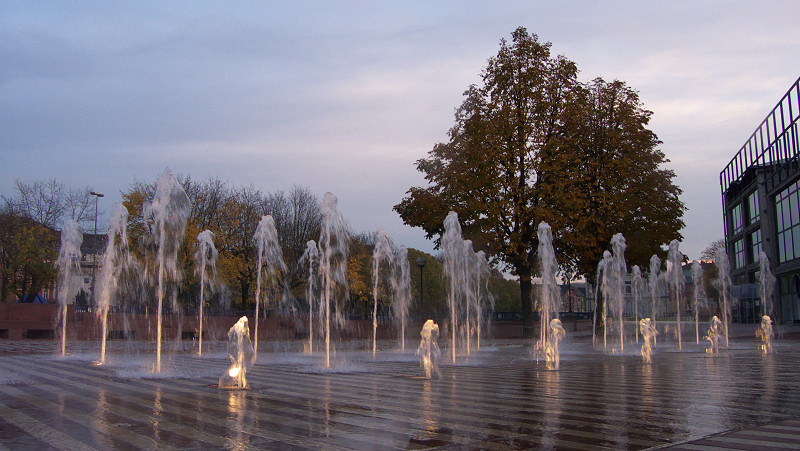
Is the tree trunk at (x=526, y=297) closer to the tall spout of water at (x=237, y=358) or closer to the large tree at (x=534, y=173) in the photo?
the large tree at (x=534, y=173)

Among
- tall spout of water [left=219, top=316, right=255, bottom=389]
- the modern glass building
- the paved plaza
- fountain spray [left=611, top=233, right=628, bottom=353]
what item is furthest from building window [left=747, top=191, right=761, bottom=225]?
tall spout of water [left=219, top=316, right=255, bottom=389]

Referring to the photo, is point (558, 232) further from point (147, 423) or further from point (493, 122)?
point (147, 423)

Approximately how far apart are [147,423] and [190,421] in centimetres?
48

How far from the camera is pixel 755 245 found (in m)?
57.1

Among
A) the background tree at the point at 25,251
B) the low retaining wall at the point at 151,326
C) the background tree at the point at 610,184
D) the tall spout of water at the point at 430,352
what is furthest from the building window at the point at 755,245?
the background tree at the point at 25,251

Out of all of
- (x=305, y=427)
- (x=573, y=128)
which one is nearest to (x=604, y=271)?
(x=573, y=128)

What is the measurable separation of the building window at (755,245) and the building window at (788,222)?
5.84 m

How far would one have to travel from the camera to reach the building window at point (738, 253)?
6188 centimetres

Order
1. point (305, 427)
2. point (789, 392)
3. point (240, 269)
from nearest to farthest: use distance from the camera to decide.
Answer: point (305, 427)
point (789, 392)
point (240, 269)

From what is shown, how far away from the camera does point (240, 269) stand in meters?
41.8

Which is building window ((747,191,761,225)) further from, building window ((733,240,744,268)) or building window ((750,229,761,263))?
building window ((733,240,744,268))

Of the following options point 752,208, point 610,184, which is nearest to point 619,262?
point 610,184

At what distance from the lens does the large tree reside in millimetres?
31750

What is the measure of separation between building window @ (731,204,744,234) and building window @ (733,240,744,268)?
117 cm
